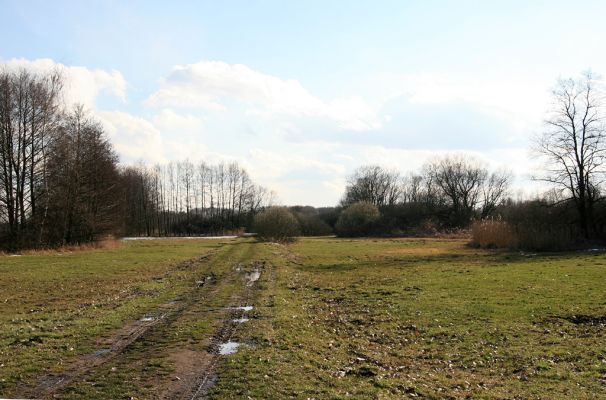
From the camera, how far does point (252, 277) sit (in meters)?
22.2

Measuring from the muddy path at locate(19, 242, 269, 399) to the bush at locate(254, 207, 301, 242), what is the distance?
139ft

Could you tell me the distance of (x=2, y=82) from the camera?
1457 inches

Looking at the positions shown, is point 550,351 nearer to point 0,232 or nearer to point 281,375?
point 281,375

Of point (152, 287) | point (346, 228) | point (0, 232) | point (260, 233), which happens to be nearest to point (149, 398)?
point (152, 287)

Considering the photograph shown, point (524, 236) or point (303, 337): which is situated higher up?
point (524, 236)

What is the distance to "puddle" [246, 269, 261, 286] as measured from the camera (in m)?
20.2

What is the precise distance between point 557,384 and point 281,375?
448 centimetres

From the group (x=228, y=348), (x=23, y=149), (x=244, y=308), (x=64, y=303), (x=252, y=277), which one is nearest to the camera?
(x=228, y=348)

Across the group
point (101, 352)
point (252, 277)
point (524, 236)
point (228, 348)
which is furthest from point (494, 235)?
point (101, 352)

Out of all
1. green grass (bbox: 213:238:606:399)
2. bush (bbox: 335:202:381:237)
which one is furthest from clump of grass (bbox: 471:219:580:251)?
bush (bbox: 335:202:381:237)

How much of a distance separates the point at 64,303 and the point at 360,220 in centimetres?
7446

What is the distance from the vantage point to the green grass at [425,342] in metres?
7.37

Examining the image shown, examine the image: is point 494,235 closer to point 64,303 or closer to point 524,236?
point 524,236

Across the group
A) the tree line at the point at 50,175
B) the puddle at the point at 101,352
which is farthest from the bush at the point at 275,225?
the puddle at the point at 101,352
